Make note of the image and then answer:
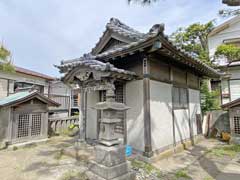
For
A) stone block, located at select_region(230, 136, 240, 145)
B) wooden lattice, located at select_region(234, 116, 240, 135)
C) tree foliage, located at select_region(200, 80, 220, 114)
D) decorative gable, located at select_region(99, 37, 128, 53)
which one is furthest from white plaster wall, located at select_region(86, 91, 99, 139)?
tree foliage, located at select_region(200, 80, 220, 114)

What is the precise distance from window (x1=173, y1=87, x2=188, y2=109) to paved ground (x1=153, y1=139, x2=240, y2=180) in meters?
1.96

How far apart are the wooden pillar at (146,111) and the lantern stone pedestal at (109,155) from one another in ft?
3.70

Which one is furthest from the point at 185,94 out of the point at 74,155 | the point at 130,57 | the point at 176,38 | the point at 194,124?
the point at 176,38

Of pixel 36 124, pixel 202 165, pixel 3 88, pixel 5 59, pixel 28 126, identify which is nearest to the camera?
pixel 202 165

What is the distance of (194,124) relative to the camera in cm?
811

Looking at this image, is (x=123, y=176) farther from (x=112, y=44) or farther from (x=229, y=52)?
(x=229, y=52)

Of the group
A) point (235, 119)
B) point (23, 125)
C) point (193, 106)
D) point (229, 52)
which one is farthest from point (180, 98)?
point (229, 52)

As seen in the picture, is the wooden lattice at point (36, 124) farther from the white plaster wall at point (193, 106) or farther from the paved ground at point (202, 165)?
the white plaster wall at point (193, 106)

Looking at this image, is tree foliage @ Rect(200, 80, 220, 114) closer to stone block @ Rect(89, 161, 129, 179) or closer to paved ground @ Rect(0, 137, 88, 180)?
stone block @ Rect(89, 161, 129, 179)

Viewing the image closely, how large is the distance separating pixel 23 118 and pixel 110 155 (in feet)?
18.0

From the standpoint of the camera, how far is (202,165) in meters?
5.10

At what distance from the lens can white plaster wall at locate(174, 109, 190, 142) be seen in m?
6.51

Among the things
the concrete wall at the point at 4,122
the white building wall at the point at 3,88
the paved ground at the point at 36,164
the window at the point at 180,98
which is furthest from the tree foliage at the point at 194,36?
the white building wall at the point at 3,88

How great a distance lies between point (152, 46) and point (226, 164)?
470 centimetres
